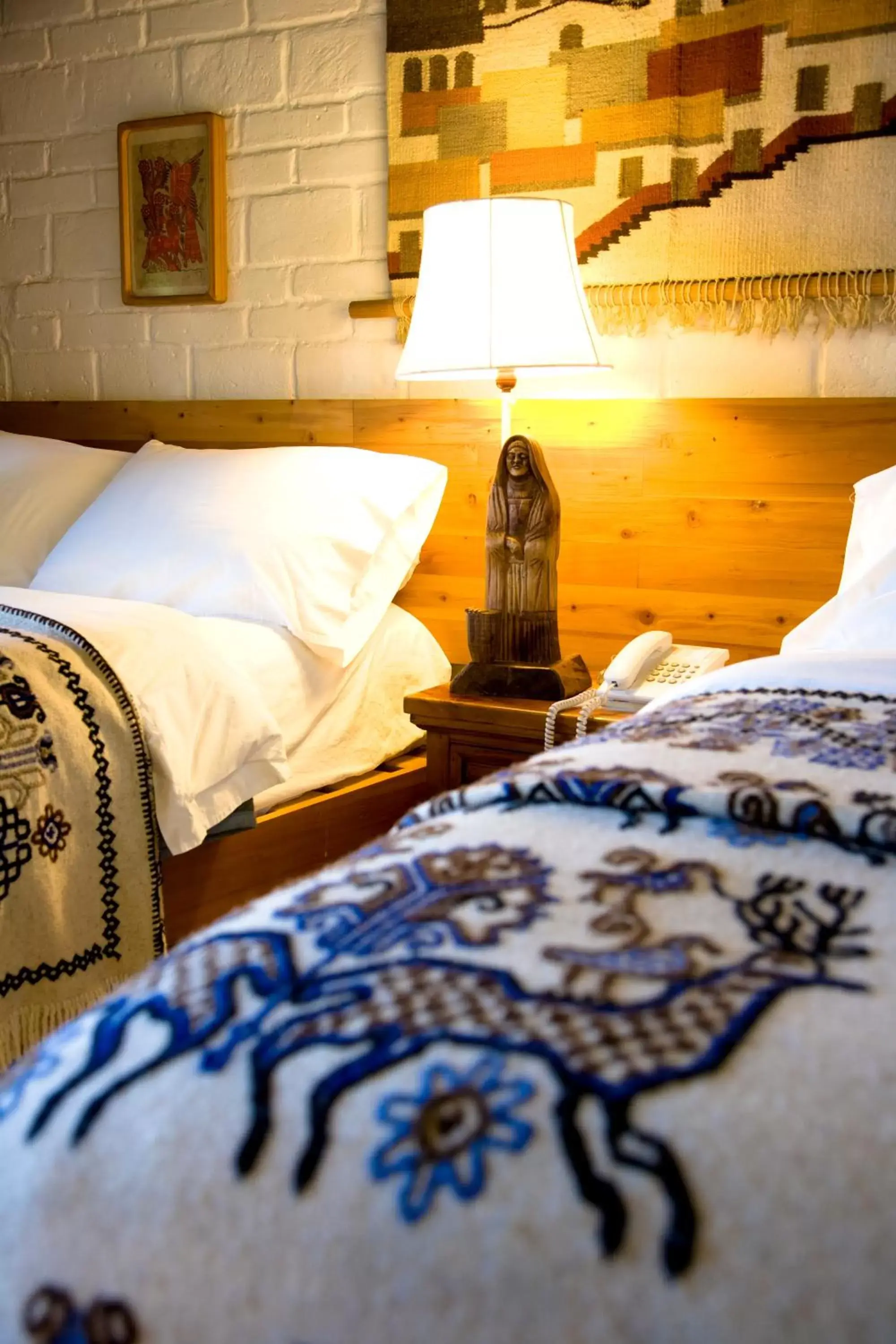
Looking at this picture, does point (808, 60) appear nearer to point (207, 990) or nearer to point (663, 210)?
point (663, 210)

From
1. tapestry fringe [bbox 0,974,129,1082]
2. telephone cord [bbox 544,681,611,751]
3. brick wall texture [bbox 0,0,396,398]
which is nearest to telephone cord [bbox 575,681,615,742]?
telephone cord [bbox 544,681,611,751]

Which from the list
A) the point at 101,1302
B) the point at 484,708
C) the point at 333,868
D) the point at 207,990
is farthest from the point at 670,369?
the point at 101,1302

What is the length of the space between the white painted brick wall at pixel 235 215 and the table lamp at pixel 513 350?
35 cm

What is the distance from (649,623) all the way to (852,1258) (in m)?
1.90

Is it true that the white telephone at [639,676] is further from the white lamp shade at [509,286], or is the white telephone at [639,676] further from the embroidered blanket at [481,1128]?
the embroidered blanket at [481,1128]

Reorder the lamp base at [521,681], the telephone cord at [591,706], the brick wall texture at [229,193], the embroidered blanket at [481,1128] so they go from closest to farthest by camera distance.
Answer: the embroidered blanket at [481,1128]
the telephone cord at [591,706]
the lamp base at [521,681]
the brick wall texture at [229,193]

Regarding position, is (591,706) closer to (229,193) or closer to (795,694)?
(795,694)

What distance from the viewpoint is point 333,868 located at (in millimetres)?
812

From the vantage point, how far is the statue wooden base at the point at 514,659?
2.02m

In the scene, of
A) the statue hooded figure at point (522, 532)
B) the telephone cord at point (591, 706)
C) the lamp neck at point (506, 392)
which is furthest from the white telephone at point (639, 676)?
the lamp neck at point (506, 392)

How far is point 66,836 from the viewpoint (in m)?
1.69

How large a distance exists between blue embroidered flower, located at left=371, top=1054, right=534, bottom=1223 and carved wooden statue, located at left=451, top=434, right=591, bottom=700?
59.0 inches

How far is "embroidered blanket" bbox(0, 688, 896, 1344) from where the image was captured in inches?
18.1

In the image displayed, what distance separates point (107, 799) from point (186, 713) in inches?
7.2
